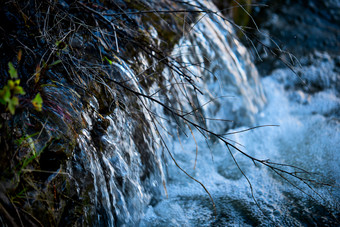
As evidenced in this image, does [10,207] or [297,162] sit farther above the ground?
[297,162]

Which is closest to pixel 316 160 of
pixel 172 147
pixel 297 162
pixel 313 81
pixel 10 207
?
pixel 297 162

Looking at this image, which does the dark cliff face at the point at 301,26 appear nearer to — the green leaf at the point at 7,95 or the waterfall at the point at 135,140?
the waterfall at the point at 135,140

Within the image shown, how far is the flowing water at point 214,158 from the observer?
6.06 ft

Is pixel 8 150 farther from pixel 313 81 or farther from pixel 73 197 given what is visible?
pixel 313 81

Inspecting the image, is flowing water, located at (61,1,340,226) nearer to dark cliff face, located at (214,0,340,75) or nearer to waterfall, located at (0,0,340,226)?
waterfall, located at (0,0,340,226)

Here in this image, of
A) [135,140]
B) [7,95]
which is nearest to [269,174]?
[135,140]

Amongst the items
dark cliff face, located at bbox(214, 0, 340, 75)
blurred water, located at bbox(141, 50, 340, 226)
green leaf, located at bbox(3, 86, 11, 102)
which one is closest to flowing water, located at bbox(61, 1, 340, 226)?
blurred water, located at bbox(141, 50, 340, 226)

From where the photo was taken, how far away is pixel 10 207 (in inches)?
50.3

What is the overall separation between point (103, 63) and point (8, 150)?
0.97 m

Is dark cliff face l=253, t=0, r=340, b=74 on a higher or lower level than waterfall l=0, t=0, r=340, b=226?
higher

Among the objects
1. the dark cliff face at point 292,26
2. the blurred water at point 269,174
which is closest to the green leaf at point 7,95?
the blurred water at point 269,174

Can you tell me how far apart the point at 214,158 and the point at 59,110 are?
1.51 meters

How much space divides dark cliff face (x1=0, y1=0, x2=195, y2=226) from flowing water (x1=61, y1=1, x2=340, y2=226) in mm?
20

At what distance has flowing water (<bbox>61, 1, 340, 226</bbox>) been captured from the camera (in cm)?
185
